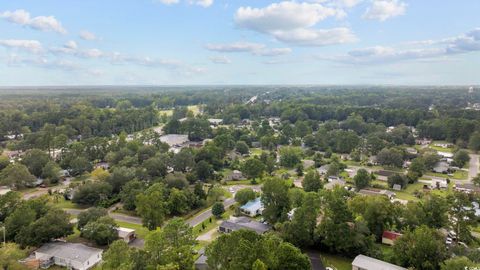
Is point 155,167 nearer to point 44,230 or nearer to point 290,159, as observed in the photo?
point 44,230

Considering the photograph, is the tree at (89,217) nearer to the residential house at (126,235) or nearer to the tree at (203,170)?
the residential house at (126,235)

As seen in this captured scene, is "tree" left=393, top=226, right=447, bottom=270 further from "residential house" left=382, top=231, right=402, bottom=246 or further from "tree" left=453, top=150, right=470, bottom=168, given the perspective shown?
"tree" left=453, top=150, right=470, bottom=168

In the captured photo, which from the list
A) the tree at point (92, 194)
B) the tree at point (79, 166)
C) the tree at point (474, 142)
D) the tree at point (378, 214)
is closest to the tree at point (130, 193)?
the tree at point (92, 194)

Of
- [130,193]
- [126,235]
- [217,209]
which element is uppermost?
[130,193]

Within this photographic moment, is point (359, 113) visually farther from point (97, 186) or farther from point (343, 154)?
point (97, 186)

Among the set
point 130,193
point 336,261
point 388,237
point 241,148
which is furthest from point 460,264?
point 241,148

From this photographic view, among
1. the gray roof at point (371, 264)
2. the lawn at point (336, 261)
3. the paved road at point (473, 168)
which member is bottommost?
the paved road at point (473, 168)
